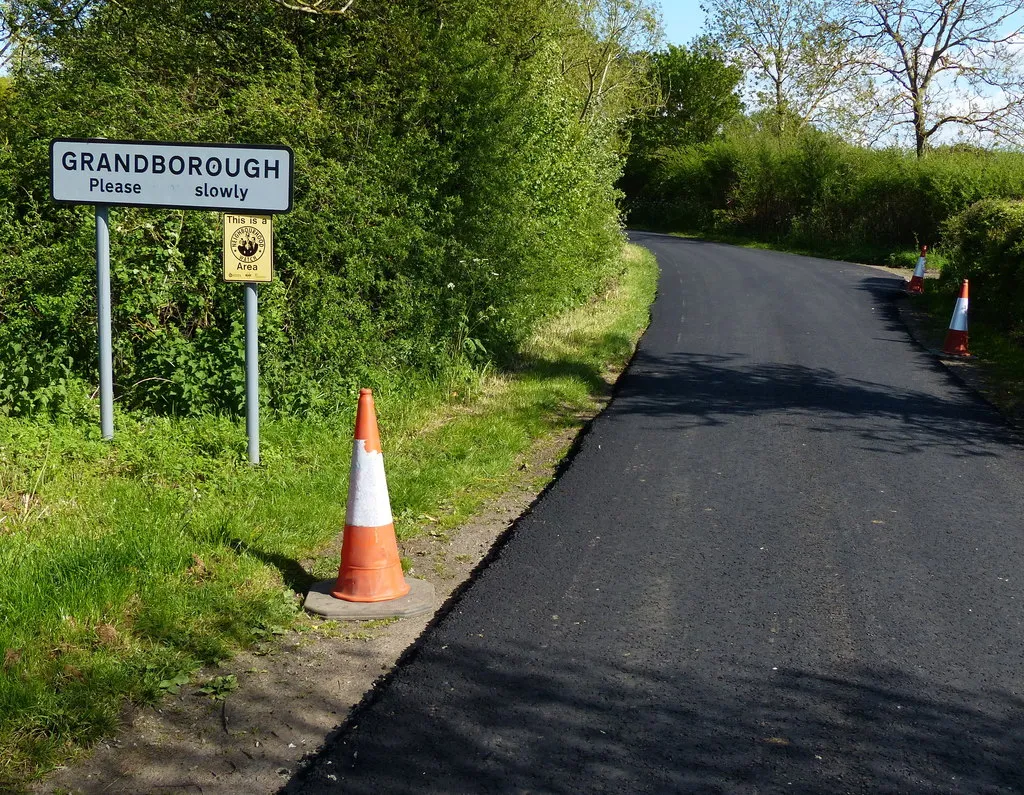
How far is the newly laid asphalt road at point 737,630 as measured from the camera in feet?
12.0

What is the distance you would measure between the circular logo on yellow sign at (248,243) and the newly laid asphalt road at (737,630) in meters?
2.56

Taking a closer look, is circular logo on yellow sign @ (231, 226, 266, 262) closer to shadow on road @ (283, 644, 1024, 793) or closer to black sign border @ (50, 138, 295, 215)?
black sign border @ (50, 138, 295, 215)

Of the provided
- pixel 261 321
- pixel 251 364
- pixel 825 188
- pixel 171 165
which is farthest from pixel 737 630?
pixel 825 188

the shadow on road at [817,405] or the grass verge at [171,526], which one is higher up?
the shadow on road at [817,405]

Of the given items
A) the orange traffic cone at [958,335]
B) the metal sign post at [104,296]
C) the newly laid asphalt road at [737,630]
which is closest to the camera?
the newly laid asphalt road at [737,630]

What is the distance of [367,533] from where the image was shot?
5.23 metres

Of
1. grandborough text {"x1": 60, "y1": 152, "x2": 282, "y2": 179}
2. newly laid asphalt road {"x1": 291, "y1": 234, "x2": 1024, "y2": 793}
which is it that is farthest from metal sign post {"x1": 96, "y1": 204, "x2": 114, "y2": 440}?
newly laid asphalt road {"x1": 291, "y1": 234, "x2": 1024, "y2": 793}

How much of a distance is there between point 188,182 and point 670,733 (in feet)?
15.8

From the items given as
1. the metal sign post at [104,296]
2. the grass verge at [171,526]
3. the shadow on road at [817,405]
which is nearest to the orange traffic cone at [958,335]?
the shadow on road at [817,405]

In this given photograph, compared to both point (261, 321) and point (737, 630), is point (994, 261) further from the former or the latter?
point (737, 630)

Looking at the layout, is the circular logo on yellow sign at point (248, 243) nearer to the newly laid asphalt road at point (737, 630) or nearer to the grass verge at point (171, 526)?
the grass verge at point (171, 526)

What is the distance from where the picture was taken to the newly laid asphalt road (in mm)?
3668

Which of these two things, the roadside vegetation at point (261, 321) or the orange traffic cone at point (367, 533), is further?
the orange traffic cone at point (367, 533)

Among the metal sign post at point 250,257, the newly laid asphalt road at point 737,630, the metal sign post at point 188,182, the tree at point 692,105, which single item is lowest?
the newly laid asphalt road at point 737,630
